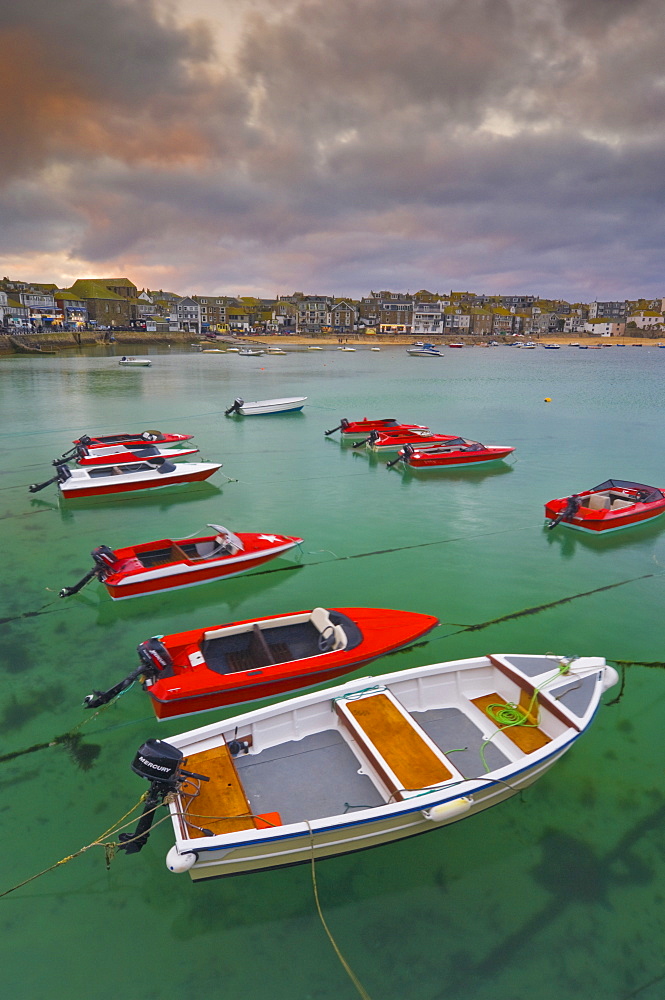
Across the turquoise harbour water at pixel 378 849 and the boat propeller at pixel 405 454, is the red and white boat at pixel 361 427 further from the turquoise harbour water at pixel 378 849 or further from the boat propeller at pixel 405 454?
the turquoise harbour water at pixel 378 849

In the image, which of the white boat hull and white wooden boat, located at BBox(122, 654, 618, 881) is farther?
the white boat hull

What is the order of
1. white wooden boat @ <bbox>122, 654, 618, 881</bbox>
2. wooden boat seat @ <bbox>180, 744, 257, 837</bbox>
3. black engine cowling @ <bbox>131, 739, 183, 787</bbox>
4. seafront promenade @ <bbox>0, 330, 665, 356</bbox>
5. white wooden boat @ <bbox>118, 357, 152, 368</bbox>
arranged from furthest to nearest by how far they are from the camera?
seafront promenade @ <bbox>0, 330, 665, 356</bbox> → white wooden boat @ <bbox>118, 357, 152, 368</bbox> → black engine cowling @ <bbox>131, 739, 183, 787</bbox> → wooden boat seat @ <bbox>180, 744, 257, 837</bbox> → white wooden boat @ <bbox>122, 654, 618, 881</bbox>

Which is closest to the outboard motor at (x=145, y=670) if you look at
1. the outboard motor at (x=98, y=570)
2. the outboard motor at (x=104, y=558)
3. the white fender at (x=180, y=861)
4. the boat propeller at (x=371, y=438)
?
the white fender at (x=180, y=861)

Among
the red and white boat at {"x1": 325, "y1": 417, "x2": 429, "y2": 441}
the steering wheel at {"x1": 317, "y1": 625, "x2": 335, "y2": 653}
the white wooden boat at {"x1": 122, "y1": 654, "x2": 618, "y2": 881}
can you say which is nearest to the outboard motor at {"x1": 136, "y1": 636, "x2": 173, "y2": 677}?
the white wooden boat at {"x1": 122, "y1": 654, "x2": 618, "y2": 881}

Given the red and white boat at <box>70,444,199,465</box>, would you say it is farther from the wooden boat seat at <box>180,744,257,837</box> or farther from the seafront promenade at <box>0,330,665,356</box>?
the seafront promenade at <box>0,330,665,356</box>

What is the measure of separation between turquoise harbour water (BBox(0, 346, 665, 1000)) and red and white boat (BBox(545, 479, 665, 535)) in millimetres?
613

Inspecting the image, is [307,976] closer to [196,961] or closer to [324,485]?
[196,961]

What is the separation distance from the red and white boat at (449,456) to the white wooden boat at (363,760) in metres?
19.3

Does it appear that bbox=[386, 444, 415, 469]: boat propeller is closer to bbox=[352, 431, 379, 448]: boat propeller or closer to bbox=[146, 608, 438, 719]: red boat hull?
bbox=[352, 431, 379, 448]: boat propeller

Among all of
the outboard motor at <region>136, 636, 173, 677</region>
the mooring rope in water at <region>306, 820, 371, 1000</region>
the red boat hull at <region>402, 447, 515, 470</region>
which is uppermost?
the red boat hull at <region>402, 447, 515, 470</region>

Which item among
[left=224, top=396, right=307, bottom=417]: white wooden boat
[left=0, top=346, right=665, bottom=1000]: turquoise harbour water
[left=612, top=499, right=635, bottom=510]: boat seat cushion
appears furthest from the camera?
[left=224, top=396, right=307, bottom=417]: white wooden boat

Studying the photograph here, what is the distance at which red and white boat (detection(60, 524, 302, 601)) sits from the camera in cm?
1408

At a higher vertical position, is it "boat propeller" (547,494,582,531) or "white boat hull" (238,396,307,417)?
"white boat hull" (238,396,307,417)

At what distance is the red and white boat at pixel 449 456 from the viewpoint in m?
28.4
